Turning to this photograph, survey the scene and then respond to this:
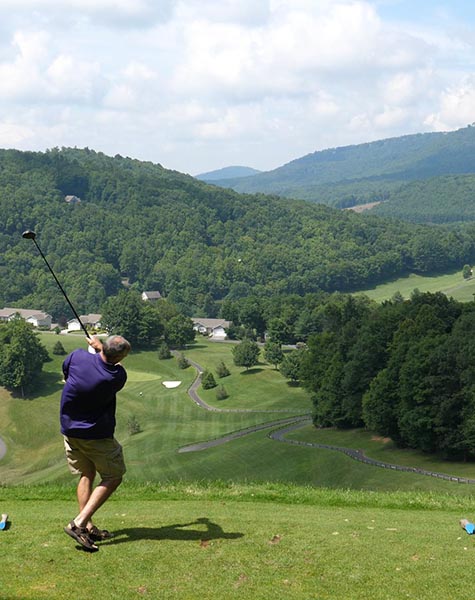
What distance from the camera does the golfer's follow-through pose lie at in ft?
34.1

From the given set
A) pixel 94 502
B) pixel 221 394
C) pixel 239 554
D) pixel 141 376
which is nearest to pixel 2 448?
pixel 221 394

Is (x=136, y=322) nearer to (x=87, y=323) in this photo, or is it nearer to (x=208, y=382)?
(x=87, y=323)

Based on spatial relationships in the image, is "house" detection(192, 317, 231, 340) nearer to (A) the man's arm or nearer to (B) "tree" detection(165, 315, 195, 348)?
(B) "tree" detection(165, 315, 195, 348)

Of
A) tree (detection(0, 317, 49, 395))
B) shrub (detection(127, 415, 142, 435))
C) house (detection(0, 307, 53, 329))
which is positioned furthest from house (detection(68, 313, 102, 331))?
shrub (detection(127, 415, 142, 435))

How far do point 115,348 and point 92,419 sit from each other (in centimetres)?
112

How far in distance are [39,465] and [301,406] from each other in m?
35.9

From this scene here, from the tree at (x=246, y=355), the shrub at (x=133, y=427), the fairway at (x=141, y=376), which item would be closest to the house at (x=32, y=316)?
the fairway at (x=141, y=376)

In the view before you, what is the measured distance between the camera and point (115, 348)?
10328mm

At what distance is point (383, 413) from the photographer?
218 feet

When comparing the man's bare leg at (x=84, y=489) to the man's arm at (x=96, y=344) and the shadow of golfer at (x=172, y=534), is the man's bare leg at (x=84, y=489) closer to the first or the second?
the shadow of golfer at (x=172, y=534)

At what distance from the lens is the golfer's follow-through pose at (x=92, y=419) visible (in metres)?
10.4

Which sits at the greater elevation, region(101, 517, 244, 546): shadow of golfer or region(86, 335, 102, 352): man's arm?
region(86, 335, 102, 352): man's arm

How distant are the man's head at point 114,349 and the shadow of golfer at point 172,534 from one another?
102 inches

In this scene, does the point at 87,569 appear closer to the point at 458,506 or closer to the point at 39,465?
the point at 458,506
